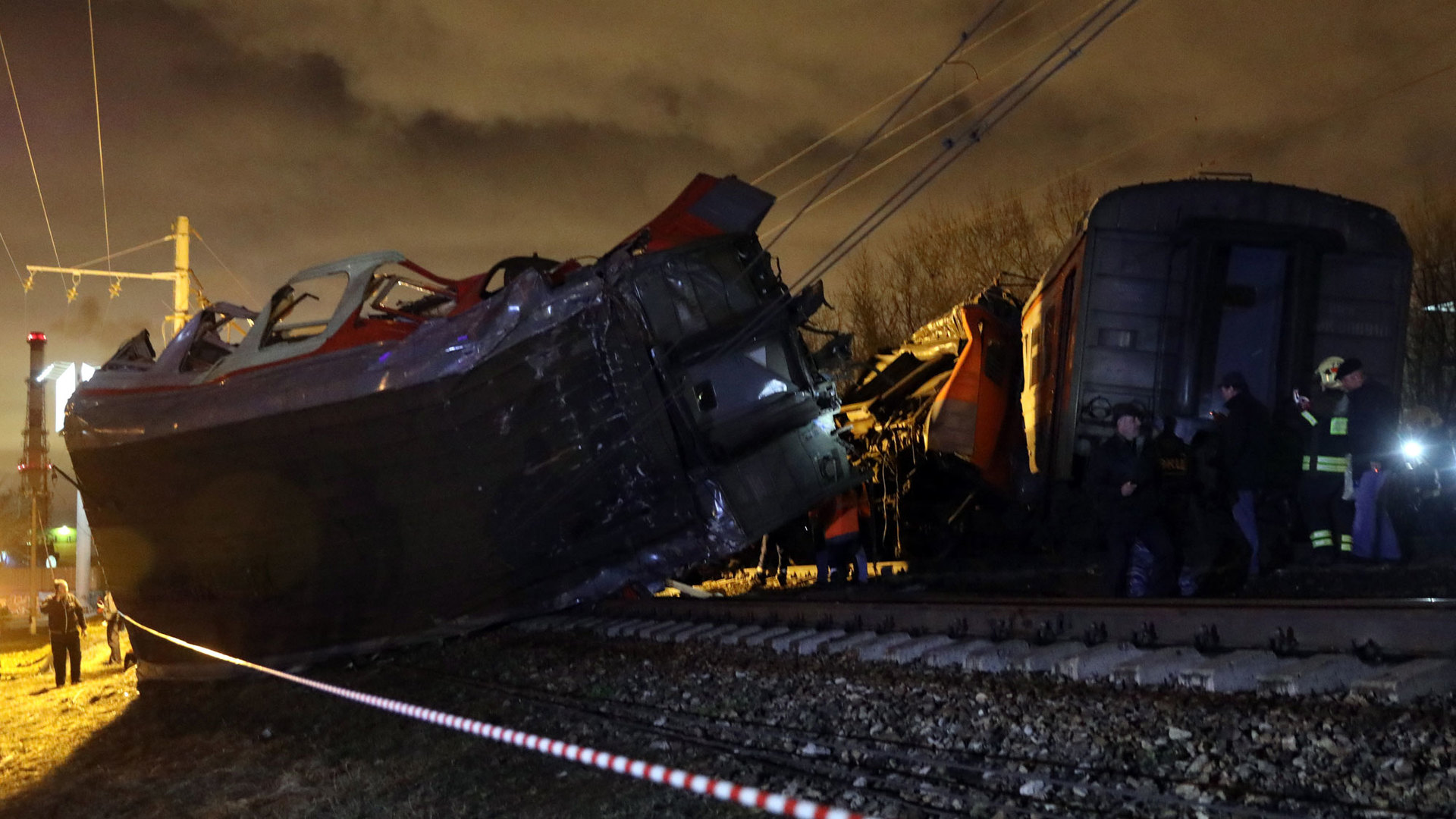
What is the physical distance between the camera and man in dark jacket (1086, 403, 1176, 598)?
6594 mm

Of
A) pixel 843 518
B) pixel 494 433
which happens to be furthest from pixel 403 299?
pixel 843 518

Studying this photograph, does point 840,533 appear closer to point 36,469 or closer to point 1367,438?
point 1367,438

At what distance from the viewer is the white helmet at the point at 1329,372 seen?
24.8ft

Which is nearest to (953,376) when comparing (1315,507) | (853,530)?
(853,530)

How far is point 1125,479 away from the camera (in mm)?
6594

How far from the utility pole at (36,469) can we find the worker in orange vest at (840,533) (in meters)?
20.1

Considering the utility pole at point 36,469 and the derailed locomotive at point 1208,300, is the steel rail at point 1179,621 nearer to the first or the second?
the derailed locomotive at point 1208,300

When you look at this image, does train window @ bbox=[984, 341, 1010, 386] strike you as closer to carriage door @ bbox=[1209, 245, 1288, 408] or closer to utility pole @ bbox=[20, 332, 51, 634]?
carriage door @ bbox=[1209, 245, 1288, 408]

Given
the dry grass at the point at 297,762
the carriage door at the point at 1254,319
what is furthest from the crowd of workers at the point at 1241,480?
the dry grass at the point at 297,762

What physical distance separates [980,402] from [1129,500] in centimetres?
385

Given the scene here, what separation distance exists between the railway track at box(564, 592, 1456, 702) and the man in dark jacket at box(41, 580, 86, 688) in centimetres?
918

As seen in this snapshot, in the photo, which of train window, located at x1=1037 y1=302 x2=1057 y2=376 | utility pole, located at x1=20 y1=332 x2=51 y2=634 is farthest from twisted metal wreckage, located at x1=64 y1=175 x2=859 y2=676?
utility pole, located at x1=20 y1=332 x2=51 y2=634

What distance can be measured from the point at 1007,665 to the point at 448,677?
12.3ft

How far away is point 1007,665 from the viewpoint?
4891mm
